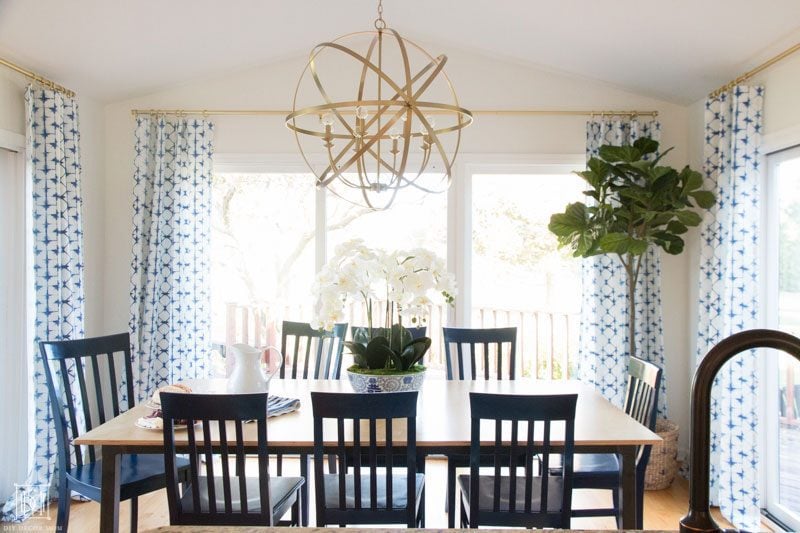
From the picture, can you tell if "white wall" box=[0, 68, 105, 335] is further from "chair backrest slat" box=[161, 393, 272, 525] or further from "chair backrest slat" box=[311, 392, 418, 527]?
"chair backrest slat" box=[311, 392, 418, 527]

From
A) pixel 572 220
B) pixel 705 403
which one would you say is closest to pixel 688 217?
pixel 572 220

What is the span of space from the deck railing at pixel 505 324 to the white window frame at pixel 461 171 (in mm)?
178

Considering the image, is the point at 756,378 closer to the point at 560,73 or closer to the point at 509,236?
the point at 509,236

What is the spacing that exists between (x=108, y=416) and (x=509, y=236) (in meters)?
3.31

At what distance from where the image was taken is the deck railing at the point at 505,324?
4574 mm

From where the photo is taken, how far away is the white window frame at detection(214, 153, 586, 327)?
4426 millimetres

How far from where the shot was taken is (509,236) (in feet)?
14.8

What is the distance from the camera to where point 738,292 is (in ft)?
11.1

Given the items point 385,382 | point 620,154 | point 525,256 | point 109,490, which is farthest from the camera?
point 525,256

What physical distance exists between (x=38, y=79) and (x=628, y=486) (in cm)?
366

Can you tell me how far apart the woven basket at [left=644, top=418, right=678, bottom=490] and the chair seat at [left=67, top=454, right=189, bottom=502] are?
2.74 meters

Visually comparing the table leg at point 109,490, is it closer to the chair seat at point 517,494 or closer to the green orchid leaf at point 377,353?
the green orchid leaf at point 377,353

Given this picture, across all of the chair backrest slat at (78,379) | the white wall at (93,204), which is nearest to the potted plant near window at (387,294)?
the chair backrest slat at (78,379)

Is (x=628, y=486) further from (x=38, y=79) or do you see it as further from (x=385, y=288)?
(x=38, y=79)
